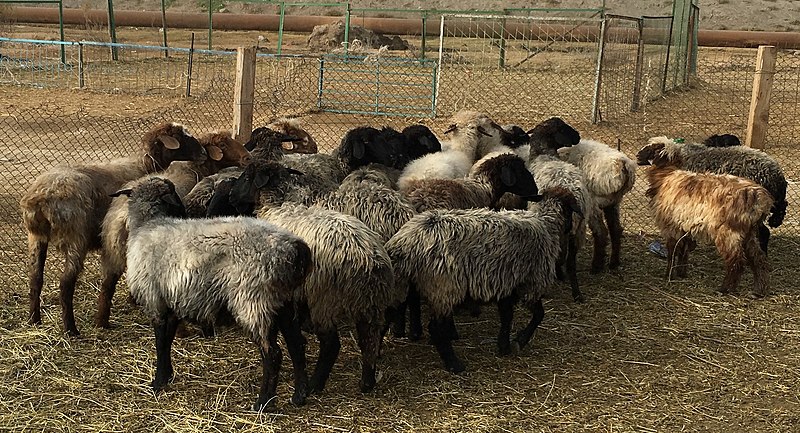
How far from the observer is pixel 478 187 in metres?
6.53

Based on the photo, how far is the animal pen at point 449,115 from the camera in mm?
5066

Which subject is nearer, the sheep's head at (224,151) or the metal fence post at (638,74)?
the sheep's head at (224,151)

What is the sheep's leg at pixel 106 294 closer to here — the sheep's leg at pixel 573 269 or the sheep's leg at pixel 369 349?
the sheep's leg at pixel 369 349

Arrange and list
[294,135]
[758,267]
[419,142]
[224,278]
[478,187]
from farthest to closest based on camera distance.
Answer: [294,135] → [419,142] → [758,267] → [478,187] → [224,278]

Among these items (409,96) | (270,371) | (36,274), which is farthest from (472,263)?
(409,96)

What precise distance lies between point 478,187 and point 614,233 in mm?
1917

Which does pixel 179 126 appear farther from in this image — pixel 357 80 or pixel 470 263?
pixel 357 80

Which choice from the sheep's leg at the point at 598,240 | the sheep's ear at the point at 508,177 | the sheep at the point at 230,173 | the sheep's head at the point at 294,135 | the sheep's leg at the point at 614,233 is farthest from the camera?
the sheep's head at the point at 294,135

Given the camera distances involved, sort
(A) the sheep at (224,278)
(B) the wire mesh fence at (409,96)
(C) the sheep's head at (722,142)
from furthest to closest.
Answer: (B) the wire mesh fence at (409,96) → (C) the sheep's head at (722,142) → (A) the sheep at (224,278)

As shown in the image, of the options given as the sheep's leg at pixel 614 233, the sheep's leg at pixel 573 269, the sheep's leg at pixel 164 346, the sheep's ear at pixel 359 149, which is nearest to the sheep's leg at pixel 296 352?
the sheep's leg at pixel 164 346

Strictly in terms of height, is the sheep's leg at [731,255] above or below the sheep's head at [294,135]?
below

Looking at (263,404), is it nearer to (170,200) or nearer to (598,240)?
(170,200)

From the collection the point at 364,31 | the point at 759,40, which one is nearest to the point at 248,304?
the point at 364,31

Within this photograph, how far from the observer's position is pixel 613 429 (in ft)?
15.7
